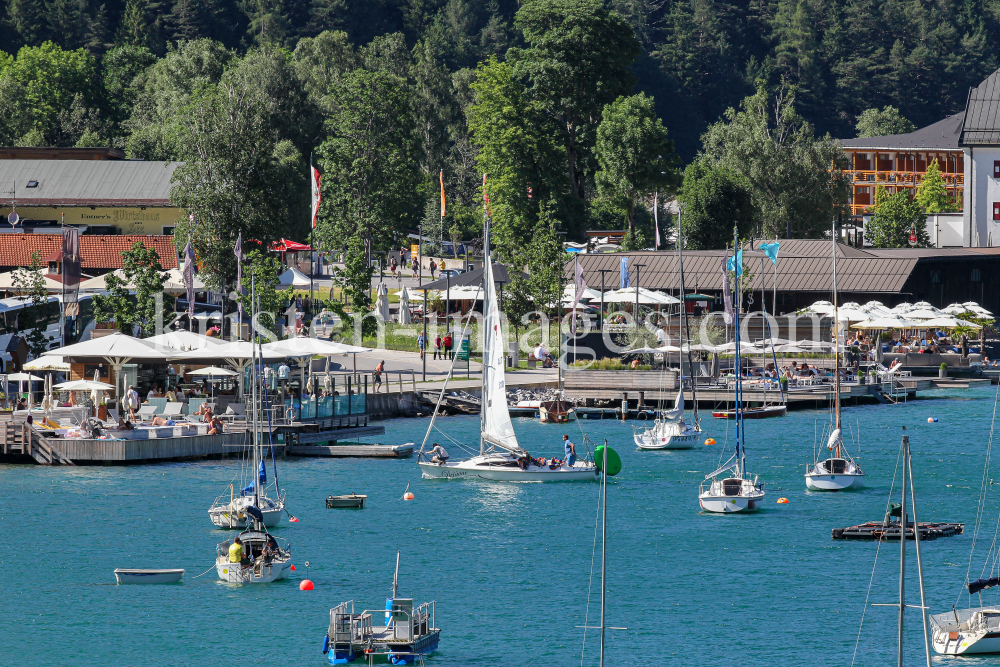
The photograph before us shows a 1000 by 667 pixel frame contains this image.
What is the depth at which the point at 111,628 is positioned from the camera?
3681 cm

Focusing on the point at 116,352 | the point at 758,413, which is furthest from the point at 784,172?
the point at 116,352

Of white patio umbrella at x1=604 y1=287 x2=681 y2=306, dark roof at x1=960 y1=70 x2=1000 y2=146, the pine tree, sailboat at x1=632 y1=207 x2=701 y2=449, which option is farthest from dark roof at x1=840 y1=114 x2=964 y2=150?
sailboat at x1=632 y1=207 x2=701 y2=449

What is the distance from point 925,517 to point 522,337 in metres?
39.1

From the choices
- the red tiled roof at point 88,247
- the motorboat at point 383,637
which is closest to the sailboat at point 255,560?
the motorboat at point 383,637

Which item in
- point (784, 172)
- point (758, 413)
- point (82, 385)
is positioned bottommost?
point (758, 413)

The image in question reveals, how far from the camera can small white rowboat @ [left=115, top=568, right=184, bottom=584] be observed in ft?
133

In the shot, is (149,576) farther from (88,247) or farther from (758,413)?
(88,247)

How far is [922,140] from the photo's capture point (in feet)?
574

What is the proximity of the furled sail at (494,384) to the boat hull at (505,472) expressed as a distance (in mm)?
887

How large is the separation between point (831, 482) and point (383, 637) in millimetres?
26625

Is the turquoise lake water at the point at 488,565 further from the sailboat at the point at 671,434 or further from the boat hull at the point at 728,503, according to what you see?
the sailboat at the point at 671,434

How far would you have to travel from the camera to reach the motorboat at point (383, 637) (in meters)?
33.5

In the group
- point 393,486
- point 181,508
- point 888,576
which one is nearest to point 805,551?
point 888,576

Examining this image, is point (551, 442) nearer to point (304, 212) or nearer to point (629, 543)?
point (629, 543)
